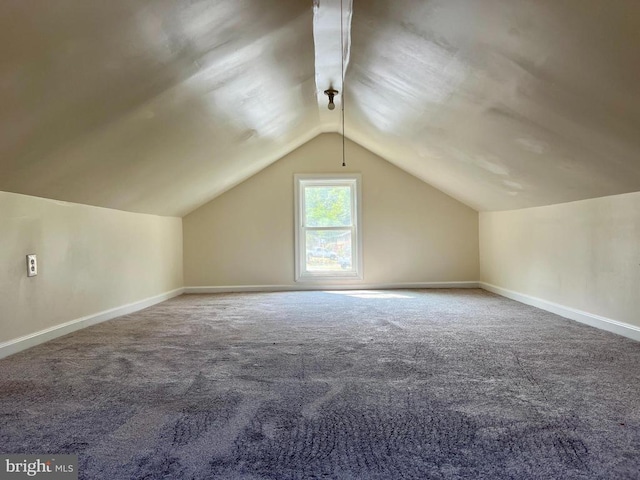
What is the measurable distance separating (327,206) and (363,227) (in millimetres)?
596

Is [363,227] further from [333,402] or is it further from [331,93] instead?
[333,402]

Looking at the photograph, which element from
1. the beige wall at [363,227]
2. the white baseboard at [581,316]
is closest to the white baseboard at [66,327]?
the beige wall at [363,227]

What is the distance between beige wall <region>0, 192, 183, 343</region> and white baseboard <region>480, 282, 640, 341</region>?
4186 mm

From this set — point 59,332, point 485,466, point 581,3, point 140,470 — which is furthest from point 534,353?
point 59,332

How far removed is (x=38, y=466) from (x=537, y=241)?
14.4ft

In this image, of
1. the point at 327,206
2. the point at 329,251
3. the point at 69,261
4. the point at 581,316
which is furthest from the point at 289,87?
the point at 581,316

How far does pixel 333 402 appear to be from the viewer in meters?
1.85

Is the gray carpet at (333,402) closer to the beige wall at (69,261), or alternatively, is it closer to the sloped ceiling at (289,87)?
the beige wall at (69,261)

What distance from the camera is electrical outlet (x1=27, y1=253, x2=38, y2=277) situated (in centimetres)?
292

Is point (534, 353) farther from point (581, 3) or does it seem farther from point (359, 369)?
point (581, 3)

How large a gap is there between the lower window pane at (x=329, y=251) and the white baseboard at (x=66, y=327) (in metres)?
2.13

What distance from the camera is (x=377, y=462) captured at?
1.35m

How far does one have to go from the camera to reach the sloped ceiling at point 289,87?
1.74 meters

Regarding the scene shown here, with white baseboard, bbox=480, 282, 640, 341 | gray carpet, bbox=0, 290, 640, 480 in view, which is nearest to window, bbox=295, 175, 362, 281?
white baseboard, bbox=480, 282, 640, 341
